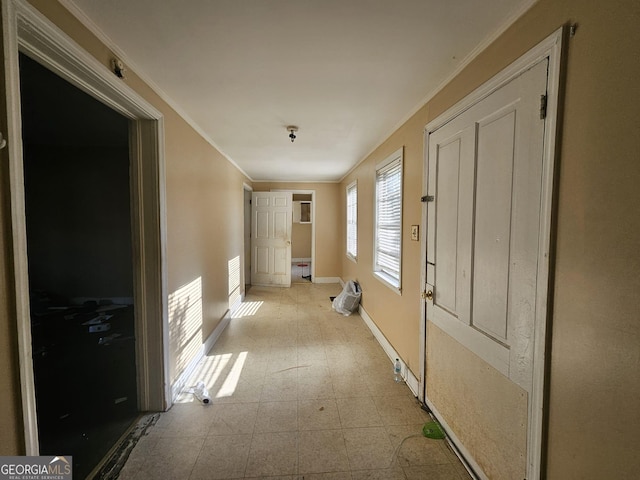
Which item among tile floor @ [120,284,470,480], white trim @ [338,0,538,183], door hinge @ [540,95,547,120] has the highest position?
white trim @ [338,0,538,183]

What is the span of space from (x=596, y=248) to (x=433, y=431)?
1552 millimetres

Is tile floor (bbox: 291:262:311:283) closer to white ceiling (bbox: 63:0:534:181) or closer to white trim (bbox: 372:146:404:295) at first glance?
white trim (bbox: 372:146:404:295)

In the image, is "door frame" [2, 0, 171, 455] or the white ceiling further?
the white ceiling

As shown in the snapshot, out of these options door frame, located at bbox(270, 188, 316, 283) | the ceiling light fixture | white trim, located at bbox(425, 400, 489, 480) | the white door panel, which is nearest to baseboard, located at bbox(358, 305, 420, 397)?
white trim, located at bbox(425, 400, 489, 480)

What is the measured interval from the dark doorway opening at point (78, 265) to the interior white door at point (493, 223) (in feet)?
7.72

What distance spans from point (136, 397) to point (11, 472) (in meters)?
1.26

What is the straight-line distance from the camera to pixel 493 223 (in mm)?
1311

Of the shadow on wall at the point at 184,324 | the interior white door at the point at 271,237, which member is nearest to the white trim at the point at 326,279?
the interior white door at the point at 271,237

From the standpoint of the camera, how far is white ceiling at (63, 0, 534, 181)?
1.16 m

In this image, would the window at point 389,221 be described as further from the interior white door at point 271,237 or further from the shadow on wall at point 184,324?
the interior white door at point 271,237

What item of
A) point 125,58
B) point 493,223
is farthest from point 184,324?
point 493,223

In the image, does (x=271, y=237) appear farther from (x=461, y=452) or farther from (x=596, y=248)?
(x=596, y=248)

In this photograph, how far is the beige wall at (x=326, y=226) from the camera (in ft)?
20.2

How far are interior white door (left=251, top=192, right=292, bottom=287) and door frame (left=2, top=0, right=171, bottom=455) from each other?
145 inches
